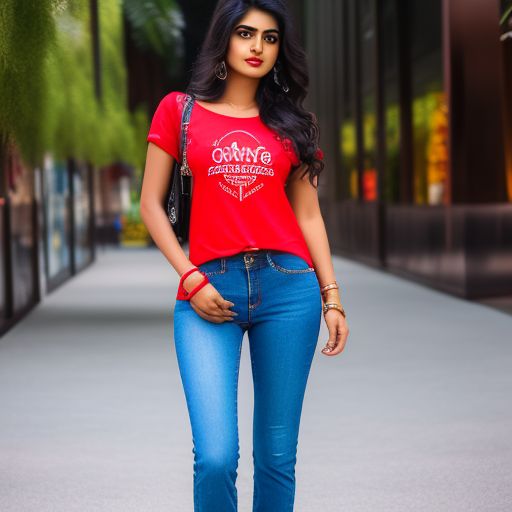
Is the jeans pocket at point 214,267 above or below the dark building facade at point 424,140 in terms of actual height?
below

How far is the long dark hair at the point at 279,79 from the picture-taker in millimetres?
3723

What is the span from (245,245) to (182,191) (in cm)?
24

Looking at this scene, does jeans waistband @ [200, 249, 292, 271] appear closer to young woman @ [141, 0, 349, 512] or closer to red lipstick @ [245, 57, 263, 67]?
young woman @ [141, 0, 349, 512]

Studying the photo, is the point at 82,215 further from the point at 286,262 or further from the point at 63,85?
the point at 286,262

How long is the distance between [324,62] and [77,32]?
1591 cm

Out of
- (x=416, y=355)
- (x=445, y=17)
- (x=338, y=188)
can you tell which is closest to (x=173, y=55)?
(x=338, y=188)

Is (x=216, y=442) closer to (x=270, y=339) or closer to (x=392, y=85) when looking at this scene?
(x=270, y=339)

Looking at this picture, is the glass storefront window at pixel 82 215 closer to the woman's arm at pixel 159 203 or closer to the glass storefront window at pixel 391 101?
the glass storefront window at pixel 391 101

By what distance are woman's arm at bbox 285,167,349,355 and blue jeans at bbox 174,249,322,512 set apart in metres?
0.08

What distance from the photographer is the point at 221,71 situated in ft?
12.4

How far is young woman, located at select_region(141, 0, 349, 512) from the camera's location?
354 cm

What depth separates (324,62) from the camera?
119ft

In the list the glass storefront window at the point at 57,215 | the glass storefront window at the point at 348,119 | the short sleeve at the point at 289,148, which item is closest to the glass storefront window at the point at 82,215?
the glass storefront window at the point at 57,215

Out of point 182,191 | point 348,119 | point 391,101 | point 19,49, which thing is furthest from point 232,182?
point 348,119
